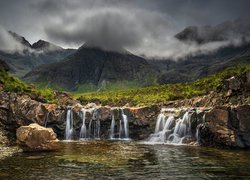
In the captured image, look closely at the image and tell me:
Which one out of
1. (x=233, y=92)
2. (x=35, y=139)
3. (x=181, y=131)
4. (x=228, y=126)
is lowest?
(x=35, y=139)

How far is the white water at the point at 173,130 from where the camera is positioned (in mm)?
67000

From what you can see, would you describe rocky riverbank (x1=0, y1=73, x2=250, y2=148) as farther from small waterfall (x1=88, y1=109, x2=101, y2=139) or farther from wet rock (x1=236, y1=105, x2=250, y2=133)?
small waterfall (x1=88, y1=109, x2=101, y2=139)

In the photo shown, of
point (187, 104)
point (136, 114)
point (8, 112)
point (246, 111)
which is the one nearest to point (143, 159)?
point (246, 111)

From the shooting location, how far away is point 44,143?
2010 inches

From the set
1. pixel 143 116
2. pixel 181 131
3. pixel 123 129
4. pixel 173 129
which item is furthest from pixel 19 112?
pixel 181 131

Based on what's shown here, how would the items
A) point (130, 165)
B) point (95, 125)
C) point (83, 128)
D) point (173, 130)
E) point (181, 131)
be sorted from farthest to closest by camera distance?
point (95, 125) < point (83, 128) < point (173, 130) < point (181, 131) < point (130, 165)

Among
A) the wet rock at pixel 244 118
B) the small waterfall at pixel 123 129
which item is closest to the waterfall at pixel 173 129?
the small waterfall at pixel 123 129

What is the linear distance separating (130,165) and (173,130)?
33949 millimetres

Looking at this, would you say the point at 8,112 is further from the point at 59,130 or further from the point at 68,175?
the point at 68,175

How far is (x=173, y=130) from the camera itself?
71625 mm

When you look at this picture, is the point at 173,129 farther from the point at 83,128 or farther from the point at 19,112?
the point at 19,112

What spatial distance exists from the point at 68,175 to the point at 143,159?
14.3 m

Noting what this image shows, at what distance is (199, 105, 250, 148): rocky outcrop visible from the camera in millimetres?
55312

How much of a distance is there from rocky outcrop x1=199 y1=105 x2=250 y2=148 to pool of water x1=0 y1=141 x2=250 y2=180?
12.5 ft
